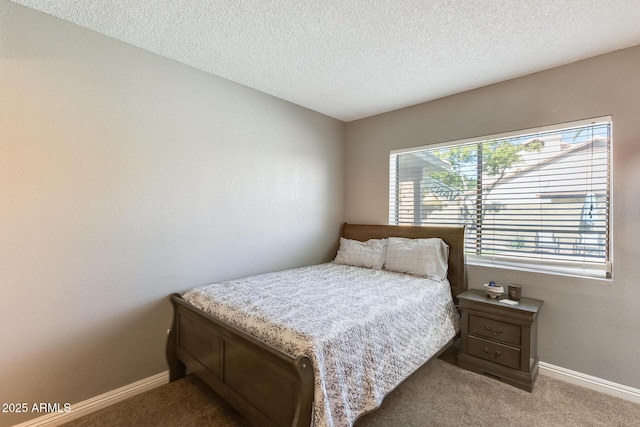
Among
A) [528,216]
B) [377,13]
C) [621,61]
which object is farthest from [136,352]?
[621,61]

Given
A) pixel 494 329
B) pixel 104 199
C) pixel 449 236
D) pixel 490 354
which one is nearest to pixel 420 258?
pixel 449 236

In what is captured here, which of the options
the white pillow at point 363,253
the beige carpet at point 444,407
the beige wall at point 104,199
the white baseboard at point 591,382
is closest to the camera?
the beige wall at point 104,199

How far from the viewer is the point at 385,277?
8.87ft

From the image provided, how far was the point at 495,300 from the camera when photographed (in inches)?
93.7

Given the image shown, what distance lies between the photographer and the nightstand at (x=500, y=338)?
6.98 feet

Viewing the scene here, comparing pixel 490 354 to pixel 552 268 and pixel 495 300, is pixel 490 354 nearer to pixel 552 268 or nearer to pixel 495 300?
pixel 495 300

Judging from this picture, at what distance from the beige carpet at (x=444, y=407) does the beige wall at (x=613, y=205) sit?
30 cm

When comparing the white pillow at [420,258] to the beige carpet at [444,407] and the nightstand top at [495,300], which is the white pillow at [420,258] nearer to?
the nightstand top at [495,300]

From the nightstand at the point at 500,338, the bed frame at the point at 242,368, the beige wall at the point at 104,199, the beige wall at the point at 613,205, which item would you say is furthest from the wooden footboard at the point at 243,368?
the beige wall at the point at 613,205

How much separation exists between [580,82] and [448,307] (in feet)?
6.83

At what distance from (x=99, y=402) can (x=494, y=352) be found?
2.88 meters

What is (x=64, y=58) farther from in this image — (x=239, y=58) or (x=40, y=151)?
(x=239, y=58)

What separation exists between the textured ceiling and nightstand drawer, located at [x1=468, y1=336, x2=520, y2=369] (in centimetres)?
224

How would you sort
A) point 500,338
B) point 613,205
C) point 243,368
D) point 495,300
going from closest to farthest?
point 243,368
point 613,205
point 500,338
point 495,300
